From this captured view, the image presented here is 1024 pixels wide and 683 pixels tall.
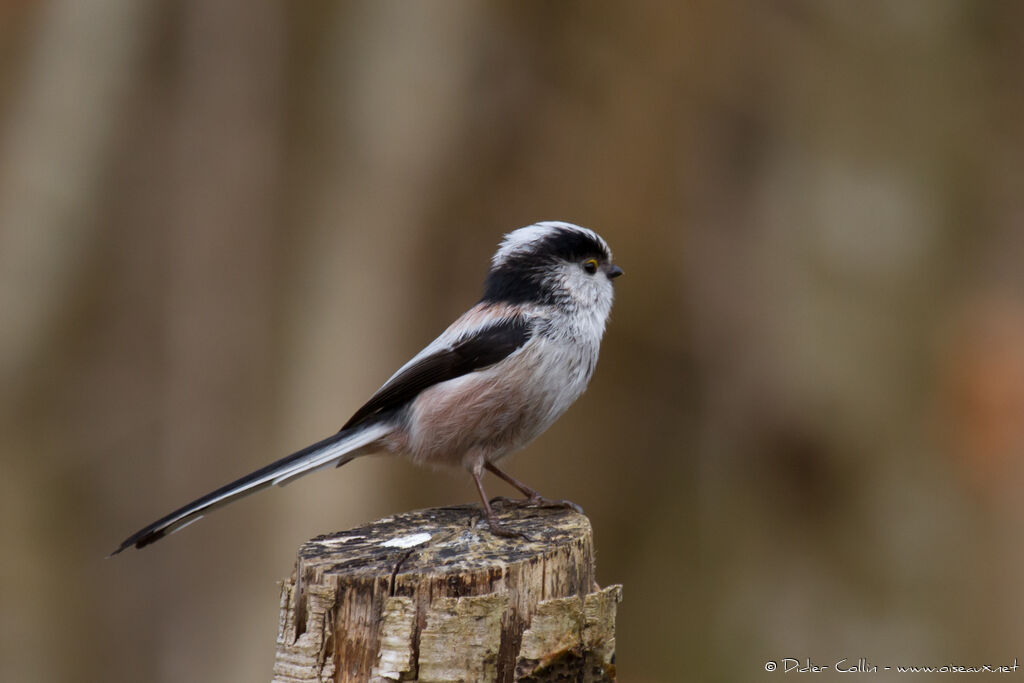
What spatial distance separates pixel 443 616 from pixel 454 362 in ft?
4.44

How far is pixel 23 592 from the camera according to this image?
650 cm

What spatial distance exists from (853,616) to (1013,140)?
3423 mm

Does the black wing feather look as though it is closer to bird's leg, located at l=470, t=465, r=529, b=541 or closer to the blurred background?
bird's leg, located at l=470, t=465, r=529, b=541

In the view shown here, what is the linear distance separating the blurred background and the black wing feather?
2.60 m

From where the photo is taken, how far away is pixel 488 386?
3439 millimetres

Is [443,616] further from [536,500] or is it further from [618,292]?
[618,292]

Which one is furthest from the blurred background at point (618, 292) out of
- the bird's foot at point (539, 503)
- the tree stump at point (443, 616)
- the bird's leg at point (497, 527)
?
the tree stump at point (443, 616)

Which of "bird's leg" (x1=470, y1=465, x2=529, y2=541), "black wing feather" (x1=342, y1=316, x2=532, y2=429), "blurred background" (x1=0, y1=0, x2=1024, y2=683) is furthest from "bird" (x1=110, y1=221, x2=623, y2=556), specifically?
"blurred background" (x1=0, y1=0, x2=1024, y2=683)

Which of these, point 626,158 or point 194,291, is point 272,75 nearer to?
point 194,291

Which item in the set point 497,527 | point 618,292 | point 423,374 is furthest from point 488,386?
point 618,292

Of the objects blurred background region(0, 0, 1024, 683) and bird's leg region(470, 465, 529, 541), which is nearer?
bird's leg region(470, 465, 529, 541)

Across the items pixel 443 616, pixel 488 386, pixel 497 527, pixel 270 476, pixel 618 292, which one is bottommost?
pixel 443 616

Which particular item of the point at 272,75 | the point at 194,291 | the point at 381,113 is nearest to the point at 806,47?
the point at 381,113

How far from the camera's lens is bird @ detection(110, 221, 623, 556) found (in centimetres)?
344
